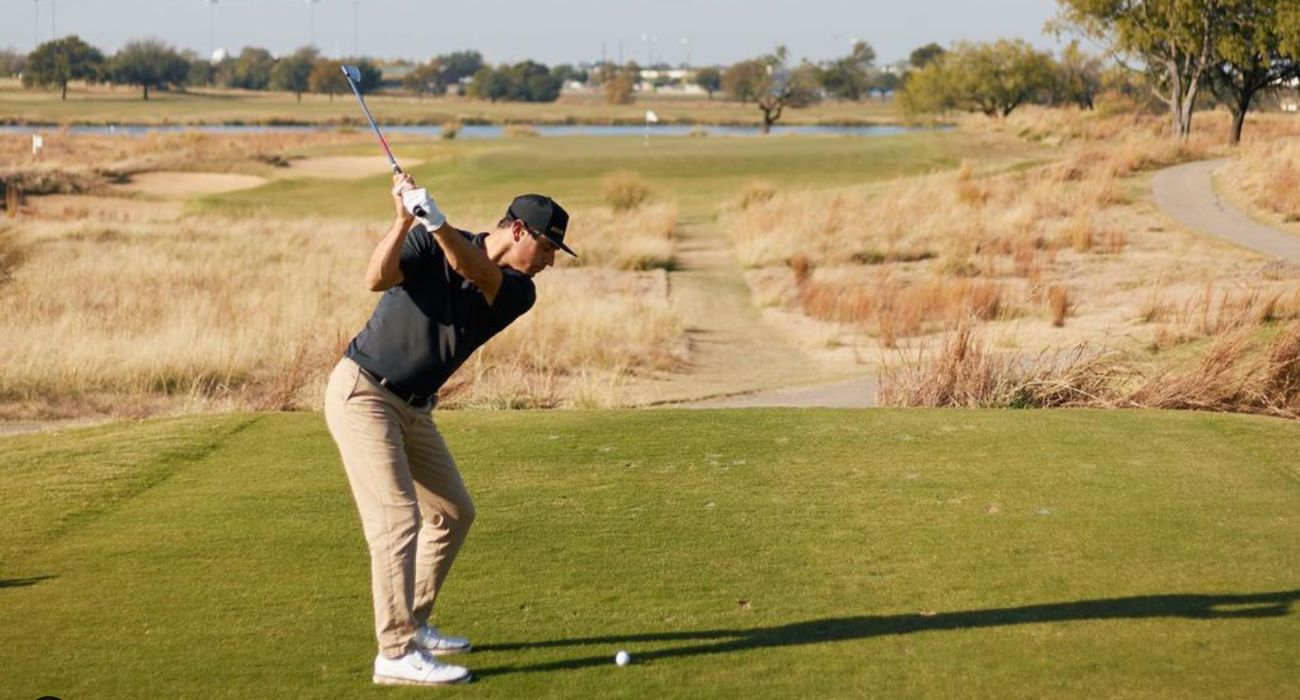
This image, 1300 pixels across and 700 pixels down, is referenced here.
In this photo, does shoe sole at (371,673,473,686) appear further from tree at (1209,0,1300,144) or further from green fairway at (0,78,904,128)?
green fairway at (0,78,904,128)

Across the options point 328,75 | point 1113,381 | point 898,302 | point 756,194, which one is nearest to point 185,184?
point 756,194

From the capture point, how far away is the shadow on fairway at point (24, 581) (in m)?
7.41

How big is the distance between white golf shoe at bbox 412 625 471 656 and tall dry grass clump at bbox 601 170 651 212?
3545 centimetres

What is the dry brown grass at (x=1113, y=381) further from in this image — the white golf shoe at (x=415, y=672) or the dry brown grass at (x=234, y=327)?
the white golf shoe at (x=415, y=672)

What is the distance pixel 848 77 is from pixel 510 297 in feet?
564

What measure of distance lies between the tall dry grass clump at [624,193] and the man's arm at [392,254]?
3601cm

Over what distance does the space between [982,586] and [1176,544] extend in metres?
1.37

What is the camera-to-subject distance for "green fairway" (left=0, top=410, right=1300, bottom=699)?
245 inches

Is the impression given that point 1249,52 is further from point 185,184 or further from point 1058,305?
point 185,184

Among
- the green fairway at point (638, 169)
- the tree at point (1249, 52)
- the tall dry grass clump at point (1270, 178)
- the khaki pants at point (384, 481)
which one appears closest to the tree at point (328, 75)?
the khaki pants at point (384, 481)

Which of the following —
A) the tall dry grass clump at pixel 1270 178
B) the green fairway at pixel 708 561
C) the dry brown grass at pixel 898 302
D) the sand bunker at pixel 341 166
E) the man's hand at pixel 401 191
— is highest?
the man's hand at pixel 401 191

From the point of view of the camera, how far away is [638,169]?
181 feet

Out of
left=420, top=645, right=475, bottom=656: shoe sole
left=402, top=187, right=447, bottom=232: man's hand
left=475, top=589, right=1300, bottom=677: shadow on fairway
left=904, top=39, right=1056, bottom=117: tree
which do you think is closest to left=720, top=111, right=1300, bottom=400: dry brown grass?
left=475, top=589, right=1300, bottom=677: shadow on fairway

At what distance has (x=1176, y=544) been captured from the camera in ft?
26.5
